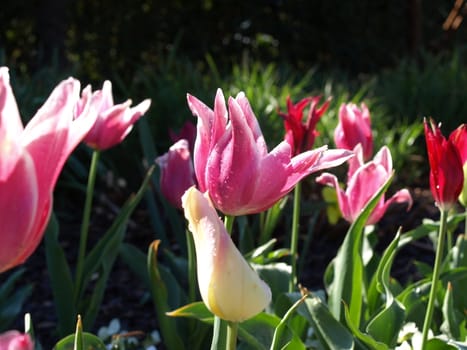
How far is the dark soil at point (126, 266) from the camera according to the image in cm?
245

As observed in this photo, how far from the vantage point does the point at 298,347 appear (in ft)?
3.97

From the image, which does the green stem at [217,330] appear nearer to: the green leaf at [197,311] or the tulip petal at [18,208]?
the green leaf at [197,311]

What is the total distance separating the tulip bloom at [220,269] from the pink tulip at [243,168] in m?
0.13

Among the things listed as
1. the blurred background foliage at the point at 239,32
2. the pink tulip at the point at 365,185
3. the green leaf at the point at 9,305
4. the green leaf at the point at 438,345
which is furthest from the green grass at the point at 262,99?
the blurred background foliage at the point at 239,32

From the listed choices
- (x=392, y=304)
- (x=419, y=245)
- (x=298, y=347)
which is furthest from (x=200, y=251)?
(x=419, y=245)

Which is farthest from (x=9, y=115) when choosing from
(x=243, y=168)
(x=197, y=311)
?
(x=197, y=311)

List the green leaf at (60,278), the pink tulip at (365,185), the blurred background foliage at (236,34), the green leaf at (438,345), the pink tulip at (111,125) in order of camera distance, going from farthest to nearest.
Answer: the blurred background foliage at (236,34) → the green leaf at (60,278) → the pink tulip at (111,125) → the pink tulip at (365,185) → the green leaf at (438,345)

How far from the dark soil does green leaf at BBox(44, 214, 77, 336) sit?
0.51 m

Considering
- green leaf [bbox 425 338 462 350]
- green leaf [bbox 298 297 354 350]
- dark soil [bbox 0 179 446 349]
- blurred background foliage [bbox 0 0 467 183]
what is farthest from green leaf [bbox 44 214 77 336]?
blurred background foliage [bbox 0 0 467 183]

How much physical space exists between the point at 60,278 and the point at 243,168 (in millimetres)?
916

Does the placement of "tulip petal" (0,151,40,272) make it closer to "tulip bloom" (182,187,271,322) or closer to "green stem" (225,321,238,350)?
"tulip bloom" (182,187,271,322)

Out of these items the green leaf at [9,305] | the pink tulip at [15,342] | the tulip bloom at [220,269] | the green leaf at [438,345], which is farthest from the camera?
A: the green leaf at [9,305]

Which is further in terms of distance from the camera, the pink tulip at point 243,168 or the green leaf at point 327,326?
the green leaf at point 327,326

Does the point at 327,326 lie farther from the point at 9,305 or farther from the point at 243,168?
the point at 9,305
